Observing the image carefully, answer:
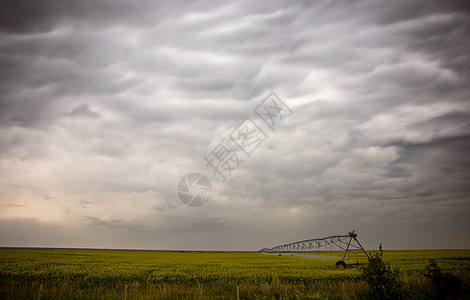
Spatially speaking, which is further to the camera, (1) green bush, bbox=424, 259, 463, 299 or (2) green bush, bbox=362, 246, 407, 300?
(1) green bush, bbox=424, 259, 463, 299

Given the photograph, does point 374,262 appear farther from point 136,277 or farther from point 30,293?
point 136,277

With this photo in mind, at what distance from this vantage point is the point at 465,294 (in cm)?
1355

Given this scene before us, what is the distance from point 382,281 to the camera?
13.4 m

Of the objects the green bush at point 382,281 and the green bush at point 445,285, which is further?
the green bush at point 445,285

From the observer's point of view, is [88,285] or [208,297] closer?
[208,297]

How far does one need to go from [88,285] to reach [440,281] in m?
24.3

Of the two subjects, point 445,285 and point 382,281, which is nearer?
point 382,281

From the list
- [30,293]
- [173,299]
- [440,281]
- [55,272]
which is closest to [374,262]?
[440,281]

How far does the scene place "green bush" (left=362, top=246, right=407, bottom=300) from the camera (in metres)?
13.2

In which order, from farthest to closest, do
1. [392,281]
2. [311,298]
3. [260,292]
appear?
[260,292] < [311,298] < [392,281]

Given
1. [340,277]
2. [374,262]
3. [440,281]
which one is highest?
[374,262]

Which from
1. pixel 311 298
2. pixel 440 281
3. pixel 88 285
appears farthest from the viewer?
pixel 88 285

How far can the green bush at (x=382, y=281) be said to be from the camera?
1319 cm

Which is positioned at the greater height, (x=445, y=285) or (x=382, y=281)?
A: (x=382, y=281)
